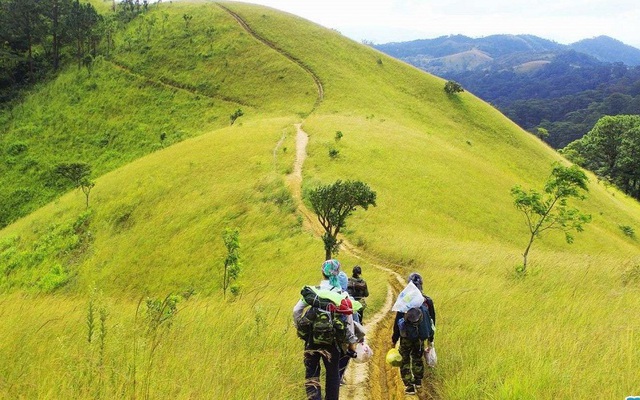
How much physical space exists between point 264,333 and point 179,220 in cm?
2913

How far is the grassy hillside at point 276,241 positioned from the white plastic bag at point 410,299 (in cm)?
97

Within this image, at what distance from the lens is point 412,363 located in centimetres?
694

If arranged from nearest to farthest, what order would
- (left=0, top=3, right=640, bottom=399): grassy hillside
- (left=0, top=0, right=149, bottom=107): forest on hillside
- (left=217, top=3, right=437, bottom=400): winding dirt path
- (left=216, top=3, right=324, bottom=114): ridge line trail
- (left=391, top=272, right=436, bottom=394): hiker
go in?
1. (left=0, top=3, right=640, bottom=399): grassy hillside
2. (left=391, top=272, right=436, bottom=394): hiker
3. (left=217, top=3, right=437, bottom=400): winding dirt path
4. (left=216, top=3, right=324, bottom=114): ridge line trail
5. (left=0, top=0, right=149, bottom=107): forest on hillside

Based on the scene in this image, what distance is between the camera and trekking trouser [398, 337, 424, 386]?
6.91 metres

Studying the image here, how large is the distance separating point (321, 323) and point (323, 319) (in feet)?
0.21

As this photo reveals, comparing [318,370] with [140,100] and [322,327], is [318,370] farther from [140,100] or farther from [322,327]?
[140,100]

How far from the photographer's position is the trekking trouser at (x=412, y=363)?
6.91 meters

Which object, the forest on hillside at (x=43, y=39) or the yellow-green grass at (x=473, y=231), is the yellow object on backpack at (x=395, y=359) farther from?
the forest on hillside at (x=43, y=39)

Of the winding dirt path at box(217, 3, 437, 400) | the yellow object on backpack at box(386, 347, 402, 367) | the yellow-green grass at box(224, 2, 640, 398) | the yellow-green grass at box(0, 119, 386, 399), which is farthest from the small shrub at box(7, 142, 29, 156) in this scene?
the yellow object on backpack at box(386, 347, 402, 367)

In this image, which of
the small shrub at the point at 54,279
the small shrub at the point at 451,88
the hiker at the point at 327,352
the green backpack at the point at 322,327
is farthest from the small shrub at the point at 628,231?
the small shrub at the point at 54,279

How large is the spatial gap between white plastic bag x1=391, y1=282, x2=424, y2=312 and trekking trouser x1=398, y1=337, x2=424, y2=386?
567mm

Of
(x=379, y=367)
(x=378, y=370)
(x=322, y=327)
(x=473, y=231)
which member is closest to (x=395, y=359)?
(x=378, y=370)

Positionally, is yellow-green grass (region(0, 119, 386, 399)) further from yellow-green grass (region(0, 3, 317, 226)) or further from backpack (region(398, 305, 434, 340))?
yellow-green grass (region(0, 3, 317, 226))

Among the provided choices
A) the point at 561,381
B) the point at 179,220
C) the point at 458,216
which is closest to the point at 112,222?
the point at 179,220
